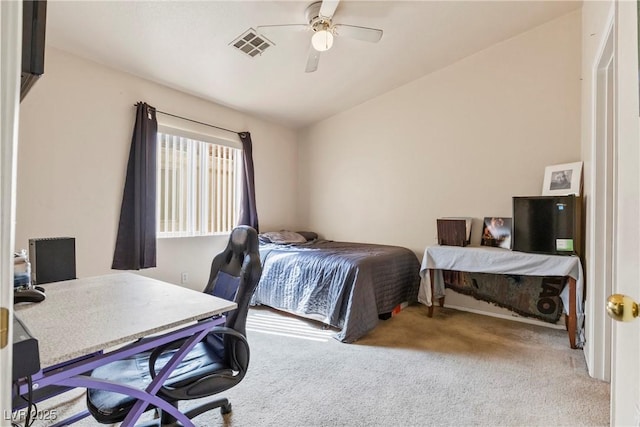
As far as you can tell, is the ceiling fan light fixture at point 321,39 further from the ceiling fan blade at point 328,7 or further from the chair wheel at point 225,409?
the chair wheel at point 225,409

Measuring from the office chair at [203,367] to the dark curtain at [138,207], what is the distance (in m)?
1.70

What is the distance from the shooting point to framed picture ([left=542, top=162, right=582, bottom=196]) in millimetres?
2551

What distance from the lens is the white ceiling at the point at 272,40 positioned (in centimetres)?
218

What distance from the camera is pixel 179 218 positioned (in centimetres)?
331

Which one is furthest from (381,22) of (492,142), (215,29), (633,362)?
(633,362)

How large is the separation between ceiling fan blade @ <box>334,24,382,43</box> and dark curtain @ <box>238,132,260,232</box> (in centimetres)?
203

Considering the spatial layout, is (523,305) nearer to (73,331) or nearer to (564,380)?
(564,380)

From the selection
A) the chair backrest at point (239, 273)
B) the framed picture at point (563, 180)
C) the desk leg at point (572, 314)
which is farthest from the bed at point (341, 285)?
the framed picture at point (563, 180)

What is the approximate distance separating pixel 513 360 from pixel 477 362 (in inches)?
11.2

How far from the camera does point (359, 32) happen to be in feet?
7.59

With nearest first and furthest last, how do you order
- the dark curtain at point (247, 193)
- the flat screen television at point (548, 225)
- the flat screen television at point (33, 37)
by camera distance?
the flat screen television at point (33, 37)
the flat screen television at point (548, 225)
the dark curtain at point (247, 193)

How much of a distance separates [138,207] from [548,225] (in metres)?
→ 3.72

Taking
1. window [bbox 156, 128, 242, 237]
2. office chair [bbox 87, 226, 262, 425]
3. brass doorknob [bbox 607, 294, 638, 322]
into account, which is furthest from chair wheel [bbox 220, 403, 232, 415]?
window [bbox 156, 128, 242, 237]

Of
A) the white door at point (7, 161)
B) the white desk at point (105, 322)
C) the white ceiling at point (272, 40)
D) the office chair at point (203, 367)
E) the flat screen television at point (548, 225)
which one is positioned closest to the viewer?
the white door at point (7, 161)
